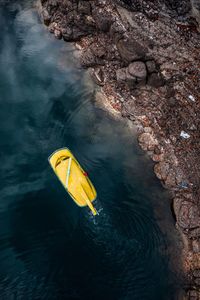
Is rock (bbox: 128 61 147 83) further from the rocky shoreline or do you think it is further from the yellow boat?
the yellow boat

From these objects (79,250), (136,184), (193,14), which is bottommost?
(79,250)

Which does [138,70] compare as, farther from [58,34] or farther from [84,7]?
[58,34]

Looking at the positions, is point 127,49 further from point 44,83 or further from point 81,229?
point 81,229

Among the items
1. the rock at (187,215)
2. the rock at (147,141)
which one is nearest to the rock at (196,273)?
the rock at (187,215)

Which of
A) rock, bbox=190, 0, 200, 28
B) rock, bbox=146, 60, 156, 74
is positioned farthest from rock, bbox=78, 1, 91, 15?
rock, bbox=190, 0, 200, 28

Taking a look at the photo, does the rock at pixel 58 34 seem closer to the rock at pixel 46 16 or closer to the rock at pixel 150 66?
the rock at pixel 46 16

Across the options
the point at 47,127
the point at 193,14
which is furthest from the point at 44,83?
the point at 193,14

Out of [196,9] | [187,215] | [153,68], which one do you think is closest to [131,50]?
[153,68]
